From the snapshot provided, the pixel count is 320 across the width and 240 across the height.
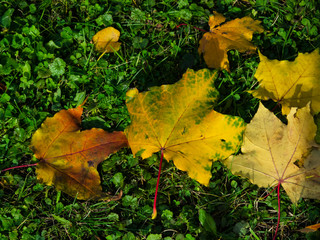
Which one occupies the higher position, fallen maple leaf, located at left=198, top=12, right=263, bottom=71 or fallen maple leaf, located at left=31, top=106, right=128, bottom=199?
fallen maple leaf, located at left=198, top=12, right=263, bottom=71

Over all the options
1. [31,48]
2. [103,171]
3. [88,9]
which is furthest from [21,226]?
[88,9]

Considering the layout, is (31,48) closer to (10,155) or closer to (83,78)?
(83,78)

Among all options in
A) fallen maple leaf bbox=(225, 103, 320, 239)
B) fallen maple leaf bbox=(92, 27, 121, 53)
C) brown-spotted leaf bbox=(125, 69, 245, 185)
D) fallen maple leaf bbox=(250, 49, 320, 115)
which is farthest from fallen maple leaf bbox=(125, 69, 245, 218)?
fallen maple leaf bbox=(92, 27, 121, 53)

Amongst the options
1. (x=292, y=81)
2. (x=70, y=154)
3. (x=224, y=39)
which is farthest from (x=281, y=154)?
(x=70, y=154)

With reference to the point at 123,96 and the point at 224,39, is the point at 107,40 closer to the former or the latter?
the point at 123,96

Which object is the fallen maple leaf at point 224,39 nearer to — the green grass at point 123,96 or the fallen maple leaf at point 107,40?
the green grass at point 123,96

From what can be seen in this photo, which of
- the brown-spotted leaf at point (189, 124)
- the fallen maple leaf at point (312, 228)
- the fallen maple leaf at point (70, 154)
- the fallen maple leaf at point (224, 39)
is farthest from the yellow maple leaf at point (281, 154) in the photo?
the fallen maple leaf at point (70, 154)

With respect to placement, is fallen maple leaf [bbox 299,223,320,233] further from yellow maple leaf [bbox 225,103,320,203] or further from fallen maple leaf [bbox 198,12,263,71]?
fallen maple leaf [bbox 198,12,263,71]
